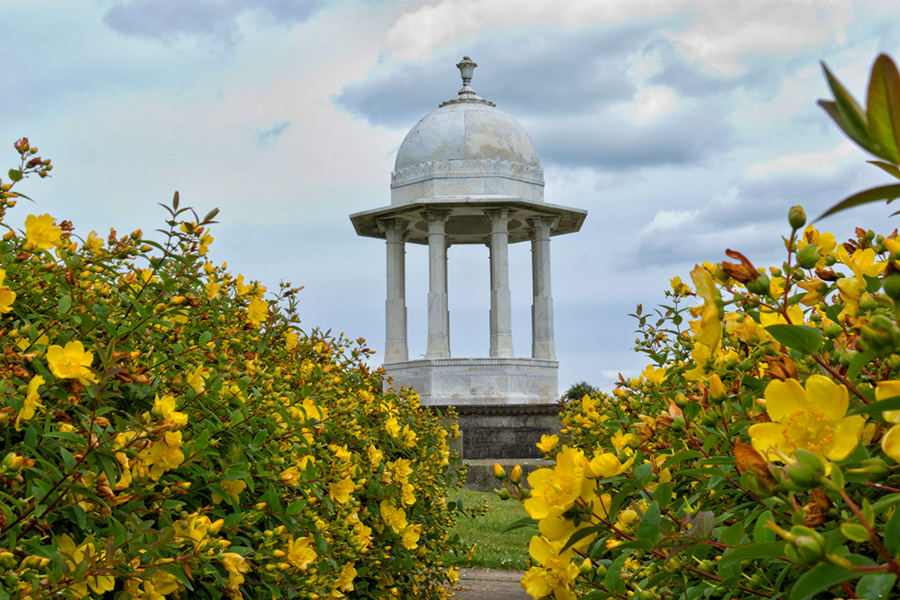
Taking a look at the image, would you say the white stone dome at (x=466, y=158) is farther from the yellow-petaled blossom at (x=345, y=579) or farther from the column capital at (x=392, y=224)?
the yellow-petaled blossom at (x=345, y=579)

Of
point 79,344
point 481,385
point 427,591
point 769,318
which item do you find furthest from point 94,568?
point 481,385

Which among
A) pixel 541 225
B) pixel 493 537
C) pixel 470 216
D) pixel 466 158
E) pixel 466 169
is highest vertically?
pixel 466 158

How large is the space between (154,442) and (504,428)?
11.5 metres

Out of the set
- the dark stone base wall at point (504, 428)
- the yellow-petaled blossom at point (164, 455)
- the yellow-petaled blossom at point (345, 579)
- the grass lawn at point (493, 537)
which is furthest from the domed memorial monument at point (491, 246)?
the yellow-petaled blossom at point (164, 455)

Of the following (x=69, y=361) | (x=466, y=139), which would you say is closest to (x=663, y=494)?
(x=69, y=361)

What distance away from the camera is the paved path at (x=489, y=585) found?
5.27 meters

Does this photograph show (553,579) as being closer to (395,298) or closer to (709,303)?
(709,303)

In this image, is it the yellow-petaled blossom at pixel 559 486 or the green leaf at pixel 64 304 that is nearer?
the yellow-petaled blossom at pixel 559 486

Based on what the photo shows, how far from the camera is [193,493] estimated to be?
78.4 inches

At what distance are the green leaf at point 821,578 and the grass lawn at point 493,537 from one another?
4969mm

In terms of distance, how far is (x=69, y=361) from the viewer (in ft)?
5.65

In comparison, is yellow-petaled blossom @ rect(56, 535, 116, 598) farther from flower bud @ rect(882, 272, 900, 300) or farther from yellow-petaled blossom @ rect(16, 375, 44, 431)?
flower bud @ rect(882, 272, 900, 300)

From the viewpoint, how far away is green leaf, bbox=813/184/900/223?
544 mm

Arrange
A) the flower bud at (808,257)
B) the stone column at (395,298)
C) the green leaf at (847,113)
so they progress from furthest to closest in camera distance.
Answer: the stone column at (395,298) < the flower bud at (808,257) < the green leaf at (847,113)
